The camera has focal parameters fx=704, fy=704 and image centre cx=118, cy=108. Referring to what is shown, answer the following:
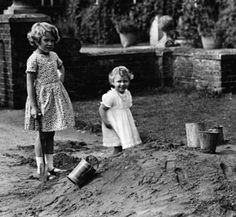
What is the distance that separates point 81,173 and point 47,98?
4.42ft

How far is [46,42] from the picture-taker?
22.2 ft

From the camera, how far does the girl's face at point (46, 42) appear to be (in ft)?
22.1

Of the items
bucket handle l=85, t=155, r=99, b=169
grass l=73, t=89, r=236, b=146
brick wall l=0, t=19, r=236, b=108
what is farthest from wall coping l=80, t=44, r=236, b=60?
bucket handle l=85, t=155, r=99, b=169

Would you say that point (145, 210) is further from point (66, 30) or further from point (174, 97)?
point (66, 30)

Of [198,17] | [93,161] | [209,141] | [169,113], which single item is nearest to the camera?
[209,141]

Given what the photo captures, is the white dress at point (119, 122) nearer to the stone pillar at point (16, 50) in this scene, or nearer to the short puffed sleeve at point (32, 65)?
the short puffed sleeve at point (32, 65)

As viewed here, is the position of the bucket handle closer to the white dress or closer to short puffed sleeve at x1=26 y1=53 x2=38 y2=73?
the white dress

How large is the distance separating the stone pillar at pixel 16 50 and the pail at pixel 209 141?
584cm

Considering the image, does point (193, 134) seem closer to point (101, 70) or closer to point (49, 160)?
point (49, 160)

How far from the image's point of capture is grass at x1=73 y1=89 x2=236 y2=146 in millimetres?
8930

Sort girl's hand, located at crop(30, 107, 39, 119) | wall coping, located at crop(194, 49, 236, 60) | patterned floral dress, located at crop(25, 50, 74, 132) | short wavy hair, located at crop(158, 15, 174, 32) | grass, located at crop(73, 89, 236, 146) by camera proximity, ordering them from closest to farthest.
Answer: girl's hand, located at crop(30, 107, 39, 119), patterned floral dress, located at crop(25, 50, 74, 132), grass, located at crop(73, 89, 236, 146), wall coping, located at crop(194, 49, 236, 60), short wavy hair, located at crop(158, 15, 174, 32)

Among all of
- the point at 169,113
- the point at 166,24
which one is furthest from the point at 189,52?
the point at 166,24

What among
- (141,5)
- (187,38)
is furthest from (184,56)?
(141,5)

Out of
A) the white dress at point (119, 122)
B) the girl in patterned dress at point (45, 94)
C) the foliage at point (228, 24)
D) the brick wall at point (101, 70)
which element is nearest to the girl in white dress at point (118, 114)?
the white dress at point (119, 122)
